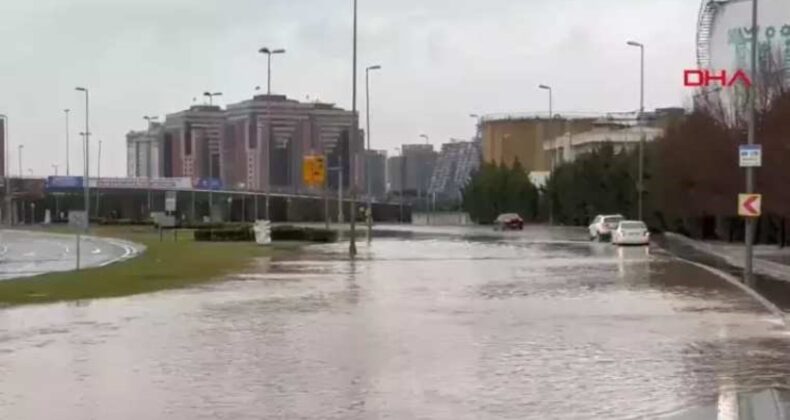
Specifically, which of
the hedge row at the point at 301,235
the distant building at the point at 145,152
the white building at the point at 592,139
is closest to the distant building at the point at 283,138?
the distant building at the point at 145,152

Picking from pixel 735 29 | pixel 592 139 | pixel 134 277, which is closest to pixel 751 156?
pixel 134 277

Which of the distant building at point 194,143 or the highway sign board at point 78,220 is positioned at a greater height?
the distant building at point 194,143

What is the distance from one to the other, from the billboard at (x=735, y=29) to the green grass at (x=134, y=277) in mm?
40181

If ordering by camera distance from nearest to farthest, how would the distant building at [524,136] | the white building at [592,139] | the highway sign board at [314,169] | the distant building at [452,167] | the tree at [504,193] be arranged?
the highway sign board at [314,169] → the white building at [592,139] → the tree at [504,193] → the distant building at [524,136] → the distant building at [452,167]

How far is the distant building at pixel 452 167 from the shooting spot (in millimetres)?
174500

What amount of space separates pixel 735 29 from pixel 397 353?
237ft

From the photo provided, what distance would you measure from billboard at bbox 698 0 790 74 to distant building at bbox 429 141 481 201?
82878 mm

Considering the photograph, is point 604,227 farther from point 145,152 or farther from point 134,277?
point 145,152

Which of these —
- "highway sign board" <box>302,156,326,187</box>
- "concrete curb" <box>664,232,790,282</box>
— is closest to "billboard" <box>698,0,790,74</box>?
"concrete curb" <box>664,232,790,282</box>

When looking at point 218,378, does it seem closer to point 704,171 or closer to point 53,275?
point 53,275

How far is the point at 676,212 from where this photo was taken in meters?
66.2

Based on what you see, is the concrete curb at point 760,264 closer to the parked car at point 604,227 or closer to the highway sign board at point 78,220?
the parked car at point 604,227

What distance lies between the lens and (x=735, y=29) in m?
82.3

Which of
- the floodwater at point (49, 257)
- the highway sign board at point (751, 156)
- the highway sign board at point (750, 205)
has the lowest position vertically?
the floodwater at point (49, 257)
